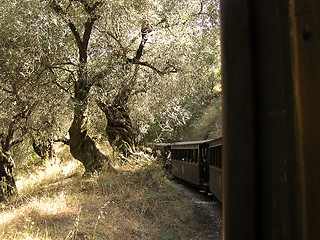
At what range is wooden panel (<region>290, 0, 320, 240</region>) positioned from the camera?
2.68 feet

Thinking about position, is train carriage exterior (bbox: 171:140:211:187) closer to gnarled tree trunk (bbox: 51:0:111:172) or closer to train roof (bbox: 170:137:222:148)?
train roof (bbox: 170:137:222:148)

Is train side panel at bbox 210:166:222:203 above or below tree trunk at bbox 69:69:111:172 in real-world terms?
below

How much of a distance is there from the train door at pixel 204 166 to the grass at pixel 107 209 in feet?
7.33

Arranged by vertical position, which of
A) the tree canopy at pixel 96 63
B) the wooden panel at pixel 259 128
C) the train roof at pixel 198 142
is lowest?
the wooden panel at pixel 259 128

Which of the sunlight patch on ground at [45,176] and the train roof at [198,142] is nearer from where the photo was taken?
the train roof at [198,142]

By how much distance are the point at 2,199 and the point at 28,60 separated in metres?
4.72

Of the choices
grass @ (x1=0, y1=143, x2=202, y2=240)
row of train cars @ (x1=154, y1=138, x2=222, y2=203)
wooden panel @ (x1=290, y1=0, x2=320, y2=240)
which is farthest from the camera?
row of train cars @ (x1=154, y1=138, x2=222, y2=203)

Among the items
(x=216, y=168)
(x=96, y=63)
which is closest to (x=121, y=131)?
(x=96, y=63)

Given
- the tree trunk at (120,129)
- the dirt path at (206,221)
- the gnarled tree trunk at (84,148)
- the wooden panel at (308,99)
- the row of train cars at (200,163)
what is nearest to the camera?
the wooden panel at (308,99)

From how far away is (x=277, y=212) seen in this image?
873mm

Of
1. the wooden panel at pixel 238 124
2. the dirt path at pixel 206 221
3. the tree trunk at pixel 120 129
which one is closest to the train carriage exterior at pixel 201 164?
the dirt path at pixel 206 221

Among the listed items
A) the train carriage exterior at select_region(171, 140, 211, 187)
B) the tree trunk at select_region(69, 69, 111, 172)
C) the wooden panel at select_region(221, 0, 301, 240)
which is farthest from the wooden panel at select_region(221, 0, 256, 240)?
the train carriage exterior at select_region(171, 140, 211, 187)

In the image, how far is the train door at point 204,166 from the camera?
14031 mm

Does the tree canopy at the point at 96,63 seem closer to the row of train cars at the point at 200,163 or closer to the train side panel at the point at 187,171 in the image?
the row of train cars at the point at 200,163
